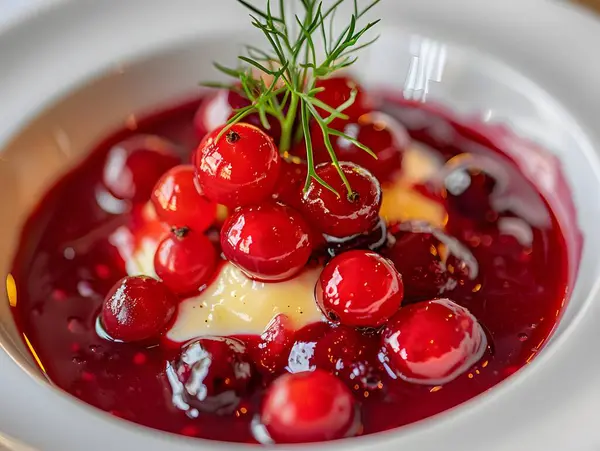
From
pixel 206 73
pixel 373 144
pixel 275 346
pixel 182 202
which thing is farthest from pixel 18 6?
pixel 275 346

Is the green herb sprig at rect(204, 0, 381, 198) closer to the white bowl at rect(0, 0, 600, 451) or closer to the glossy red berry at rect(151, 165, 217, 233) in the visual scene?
the glossy red berry at rect(151, 165, 217, 233)

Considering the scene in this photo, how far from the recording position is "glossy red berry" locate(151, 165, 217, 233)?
958 mm

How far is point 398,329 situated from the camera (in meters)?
0.82

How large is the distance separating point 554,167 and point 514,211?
0.10 meters

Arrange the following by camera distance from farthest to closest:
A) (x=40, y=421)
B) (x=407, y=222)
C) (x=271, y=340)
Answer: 1. (x=407, y=222)
2. (x=271, y=340)
3. (x=40, y=421)

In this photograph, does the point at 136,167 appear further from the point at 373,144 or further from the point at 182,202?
the point at 373,144

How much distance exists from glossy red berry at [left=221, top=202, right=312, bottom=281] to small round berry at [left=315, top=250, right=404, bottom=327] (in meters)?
0.05

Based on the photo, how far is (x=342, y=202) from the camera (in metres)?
0.85

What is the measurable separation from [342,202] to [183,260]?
0.20 metres

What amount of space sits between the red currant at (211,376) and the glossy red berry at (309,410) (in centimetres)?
4

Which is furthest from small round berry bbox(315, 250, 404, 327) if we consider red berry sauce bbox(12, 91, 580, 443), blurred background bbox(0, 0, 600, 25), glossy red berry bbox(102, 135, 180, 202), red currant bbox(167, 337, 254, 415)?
blurred background bbox(0, 0, 600, 25)

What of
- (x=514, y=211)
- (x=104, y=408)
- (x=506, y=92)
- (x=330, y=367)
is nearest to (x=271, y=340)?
(x=330, y=367)

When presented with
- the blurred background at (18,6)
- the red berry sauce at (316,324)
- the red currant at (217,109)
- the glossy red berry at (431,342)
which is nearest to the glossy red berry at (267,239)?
the red berry sauce at (316,324)

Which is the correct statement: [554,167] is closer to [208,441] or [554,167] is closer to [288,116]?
[288,116]
